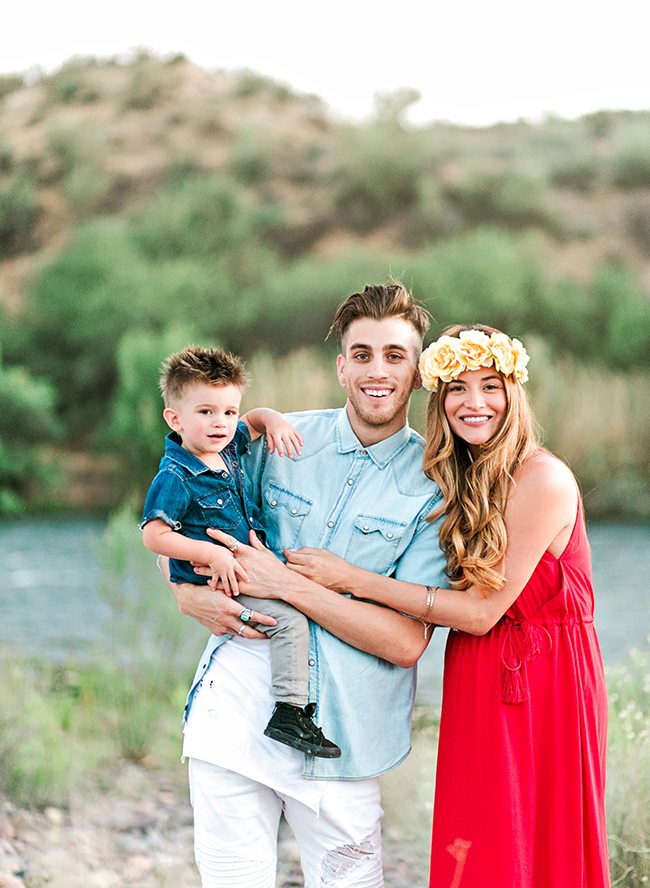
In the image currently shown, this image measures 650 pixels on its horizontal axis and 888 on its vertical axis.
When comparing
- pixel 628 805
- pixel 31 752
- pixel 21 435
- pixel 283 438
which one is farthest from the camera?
pixel 21 435

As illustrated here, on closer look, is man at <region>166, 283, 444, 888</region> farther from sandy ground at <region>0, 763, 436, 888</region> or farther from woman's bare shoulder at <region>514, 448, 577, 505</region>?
sandy ground at <region>0, 763, 436, 888</region>

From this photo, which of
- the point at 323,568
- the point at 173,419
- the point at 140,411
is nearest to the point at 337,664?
the point at 323,568

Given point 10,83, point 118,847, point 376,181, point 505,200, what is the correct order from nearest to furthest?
point 118,847 → point 505,200 → point 376,181 → point 10,83

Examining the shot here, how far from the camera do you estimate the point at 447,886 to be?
2129 millimetres

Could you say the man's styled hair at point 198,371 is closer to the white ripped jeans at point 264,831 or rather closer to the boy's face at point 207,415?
the boy's face at point 207,415

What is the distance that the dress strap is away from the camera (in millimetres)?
2133

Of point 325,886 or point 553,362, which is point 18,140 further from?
point 325,886

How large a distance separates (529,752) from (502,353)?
3.56 ft

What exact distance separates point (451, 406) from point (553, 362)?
1147cm

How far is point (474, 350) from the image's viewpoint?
219 centimetres

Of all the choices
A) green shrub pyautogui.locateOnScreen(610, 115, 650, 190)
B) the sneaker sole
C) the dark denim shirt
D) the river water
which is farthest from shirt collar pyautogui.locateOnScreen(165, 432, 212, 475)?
green shrub pyautogui.locateOnScreen(610, 115, 650, 190)

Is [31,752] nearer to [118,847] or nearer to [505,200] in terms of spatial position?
[118,847]

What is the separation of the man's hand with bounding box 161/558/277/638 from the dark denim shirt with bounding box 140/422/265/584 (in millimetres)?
60

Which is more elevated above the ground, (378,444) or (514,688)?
(378,444)
